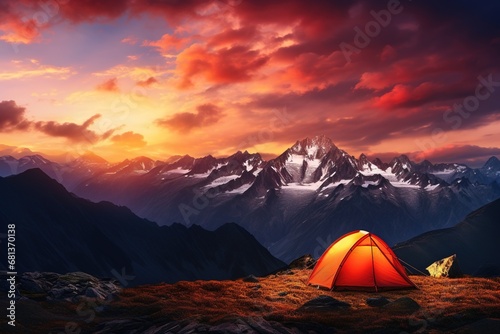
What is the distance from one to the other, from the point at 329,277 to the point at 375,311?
8774mm

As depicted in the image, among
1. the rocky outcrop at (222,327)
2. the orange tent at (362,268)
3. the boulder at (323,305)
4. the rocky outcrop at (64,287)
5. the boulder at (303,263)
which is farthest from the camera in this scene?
the boulder at (303,263)

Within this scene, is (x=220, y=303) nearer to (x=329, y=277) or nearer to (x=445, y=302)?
(x=329, y=277)

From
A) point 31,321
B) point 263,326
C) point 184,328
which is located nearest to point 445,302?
point 263,326

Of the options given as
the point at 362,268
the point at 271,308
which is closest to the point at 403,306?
the point at 271,308

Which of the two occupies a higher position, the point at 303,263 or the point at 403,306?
the point at 403,306

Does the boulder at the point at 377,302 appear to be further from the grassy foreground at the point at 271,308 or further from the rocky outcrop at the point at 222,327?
the rocky outcrop at the point at 222,327

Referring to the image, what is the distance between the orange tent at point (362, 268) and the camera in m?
30.7

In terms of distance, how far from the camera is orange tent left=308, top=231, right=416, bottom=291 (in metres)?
30.7

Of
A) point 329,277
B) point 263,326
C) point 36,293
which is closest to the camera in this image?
point 263,326

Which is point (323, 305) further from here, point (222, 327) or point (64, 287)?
point (64, 287)

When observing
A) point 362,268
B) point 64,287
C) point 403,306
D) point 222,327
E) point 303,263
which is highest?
point 64,287

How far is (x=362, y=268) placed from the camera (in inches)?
1232

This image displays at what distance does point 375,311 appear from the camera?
23172 millimetres

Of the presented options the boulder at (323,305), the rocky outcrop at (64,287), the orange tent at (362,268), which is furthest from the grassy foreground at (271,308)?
the rocky outcrop at (64,287)
